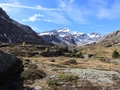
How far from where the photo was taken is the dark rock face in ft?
67.9

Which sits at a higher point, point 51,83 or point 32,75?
point 32,75

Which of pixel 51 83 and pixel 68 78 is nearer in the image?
pixel 51 83

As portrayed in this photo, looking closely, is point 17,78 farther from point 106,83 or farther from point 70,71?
point 106,83

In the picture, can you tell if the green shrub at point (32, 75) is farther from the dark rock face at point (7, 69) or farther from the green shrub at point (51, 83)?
the green shrub at point (51, 83)

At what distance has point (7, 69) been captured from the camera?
22.3m

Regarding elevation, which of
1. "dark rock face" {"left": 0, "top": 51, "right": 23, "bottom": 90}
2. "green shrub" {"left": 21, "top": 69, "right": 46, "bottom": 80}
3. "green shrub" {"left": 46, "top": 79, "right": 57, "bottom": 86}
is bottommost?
"green shrub" {"left": 46, "top": 79, "right": 57, "bottom": 86}

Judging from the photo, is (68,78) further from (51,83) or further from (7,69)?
(7,69)

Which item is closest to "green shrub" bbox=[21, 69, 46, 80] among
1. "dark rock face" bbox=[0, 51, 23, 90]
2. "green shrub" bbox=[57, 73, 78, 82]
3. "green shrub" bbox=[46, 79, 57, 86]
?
"dark rock face" bbox=[0, 51, 23, 90]

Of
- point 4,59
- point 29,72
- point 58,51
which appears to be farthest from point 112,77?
point 58,51

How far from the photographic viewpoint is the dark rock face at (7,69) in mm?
20709

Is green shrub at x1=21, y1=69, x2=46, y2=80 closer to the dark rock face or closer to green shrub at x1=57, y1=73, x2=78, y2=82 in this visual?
the dark rock face

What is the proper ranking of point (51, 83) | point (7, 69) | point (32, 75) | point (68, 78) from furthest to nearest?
1. point (32, 75)
2. point (68, 78)
3. point (51, 83)
4. point (7, 69)

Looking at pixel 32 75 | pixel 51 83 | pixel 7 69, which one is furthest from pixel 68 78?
pixel 7 69

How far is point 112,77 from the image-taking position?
29.5m
